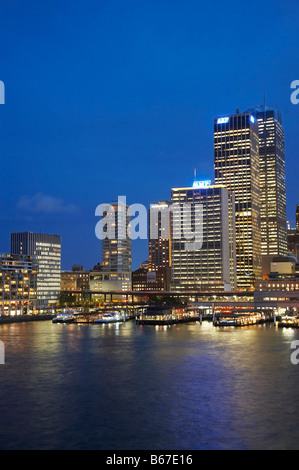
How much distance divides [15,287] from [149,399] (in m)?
155

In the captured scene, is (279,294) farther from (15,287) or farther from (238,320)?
(15,287)

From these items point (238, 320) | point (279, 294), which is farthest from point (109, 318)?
point (279, 294)

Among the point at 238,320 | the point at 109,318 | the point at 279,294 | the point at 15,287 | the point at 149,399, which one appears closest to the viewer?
the point at 149,399

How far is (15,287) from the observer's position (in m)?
188

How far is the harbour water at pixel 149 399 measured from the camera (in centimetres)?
3067

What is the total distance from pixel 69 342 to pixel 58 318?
229 ft

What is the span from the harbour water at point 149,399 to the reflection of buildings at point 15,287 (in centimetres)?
11409

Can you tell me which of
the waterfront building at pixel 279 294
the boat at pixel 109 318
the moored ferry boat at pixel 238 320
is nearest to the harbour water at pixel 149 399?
the moored ferry boat at pixel 238 320

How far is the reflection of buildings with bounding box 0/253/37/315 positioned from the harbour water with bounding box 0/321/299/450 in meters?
114

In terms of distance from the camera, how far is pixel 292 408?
37281mm

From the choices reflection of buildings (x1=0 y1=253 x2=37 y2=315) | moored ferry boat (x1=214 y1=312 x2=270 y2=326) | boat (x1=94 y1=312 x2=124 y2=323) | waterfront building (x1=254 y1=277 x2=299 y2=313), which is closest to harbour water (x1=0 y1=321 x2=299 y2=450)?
moored ferry boat (x1=214 y1=312 x2=270 y2=326)

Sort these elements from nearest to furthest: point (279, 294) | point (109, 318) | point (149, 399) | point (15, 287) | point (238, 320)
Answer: point (149, 399) < point (238, 320) < point (109, 318) < point (279, 294) < point (15, 287)

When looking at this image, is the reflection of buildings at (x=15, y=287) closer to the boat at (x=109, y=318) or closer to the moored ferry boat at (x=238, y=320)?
the boat at (x=109, y=318)
